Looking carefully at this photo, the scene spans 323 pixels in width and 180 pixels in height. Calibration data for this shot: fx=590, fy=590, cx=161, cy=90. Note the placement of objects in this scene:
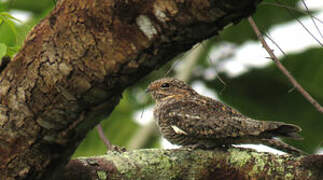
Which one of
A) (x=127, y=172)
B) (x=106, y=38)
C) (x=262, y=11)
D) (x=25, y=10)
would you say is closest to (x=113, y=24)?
(x=106, y=38)

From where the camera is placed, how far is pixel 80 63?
2158 millimetres

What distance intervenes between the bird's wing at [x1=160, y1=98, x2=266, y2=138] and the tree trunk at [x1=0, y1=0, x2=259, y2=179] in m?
2.27

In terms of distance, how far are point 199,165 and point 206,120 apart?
49.4 inches

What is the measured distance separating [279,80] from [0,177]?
6.86 m

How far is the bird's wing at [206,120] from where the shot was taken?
4.57m

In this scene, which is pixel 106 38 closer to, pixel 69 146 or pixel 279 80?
pixel 69 146

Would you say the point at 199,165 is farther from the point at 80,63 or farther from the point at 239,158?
Result: the point at 80,63

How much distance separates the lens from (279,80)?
8.85 metres

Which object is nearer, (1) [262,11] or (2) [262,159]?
(2) [262,159]

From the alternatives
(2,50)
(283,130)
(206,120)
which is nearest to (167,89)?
(206,120)

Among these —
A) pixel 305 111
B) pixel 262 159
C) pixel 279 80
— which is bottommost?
pixel 305 111

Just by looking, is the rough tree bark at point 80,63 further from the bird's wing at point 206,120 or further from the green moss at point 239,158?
the bird's wing at point 206,120

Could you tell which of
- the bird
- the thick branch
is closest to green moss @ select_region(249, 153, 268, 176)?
the thick branch

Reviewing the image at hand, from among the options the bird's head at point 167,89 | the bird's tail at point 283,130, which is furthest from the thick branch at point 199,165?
the bird's head at point 167,89
